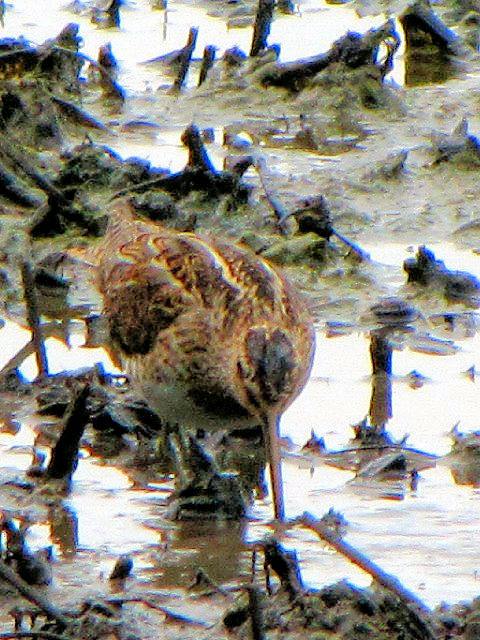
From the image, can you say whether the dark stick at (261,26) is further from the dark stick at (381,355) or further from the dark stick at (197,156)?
the dark stick at (381,355)

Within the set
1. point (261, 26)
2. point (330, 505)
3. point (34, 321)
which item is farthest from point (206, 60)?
point (330, 505)

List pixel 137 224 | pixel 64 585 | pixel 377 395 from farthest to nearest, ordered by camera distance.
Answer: pixel 137 224 → pixel 377 395 → pixel 64 585

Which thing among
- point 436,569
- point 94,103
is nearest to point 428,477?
point 436,569

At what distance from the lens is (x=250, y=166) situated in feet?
29.7

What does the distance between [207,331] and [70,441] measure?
2.37ft

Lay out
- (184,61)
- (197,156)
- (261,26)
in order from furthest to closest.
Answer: (261,26), (184,61), (197,156)

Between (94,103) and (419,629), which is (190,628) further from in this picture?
(94,103)

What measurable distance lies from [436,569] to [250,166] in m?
4.06

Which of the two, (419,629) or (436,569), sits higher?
(419,629)

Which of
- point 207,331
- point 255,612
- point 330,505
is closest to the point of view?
point 255,612

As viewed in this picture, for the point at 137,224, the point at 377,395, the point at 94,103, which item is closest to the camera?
the point at 377,395

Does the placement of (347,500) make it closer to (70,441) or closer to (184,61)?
(70,441)

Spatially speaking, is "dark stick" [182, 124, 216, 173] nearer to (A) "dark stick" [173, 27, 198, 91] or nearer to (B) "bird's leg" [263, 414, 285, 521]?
(A) "dark stick" [173, 27, 198, 91]

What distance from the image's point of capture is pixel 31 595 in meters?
4.32
